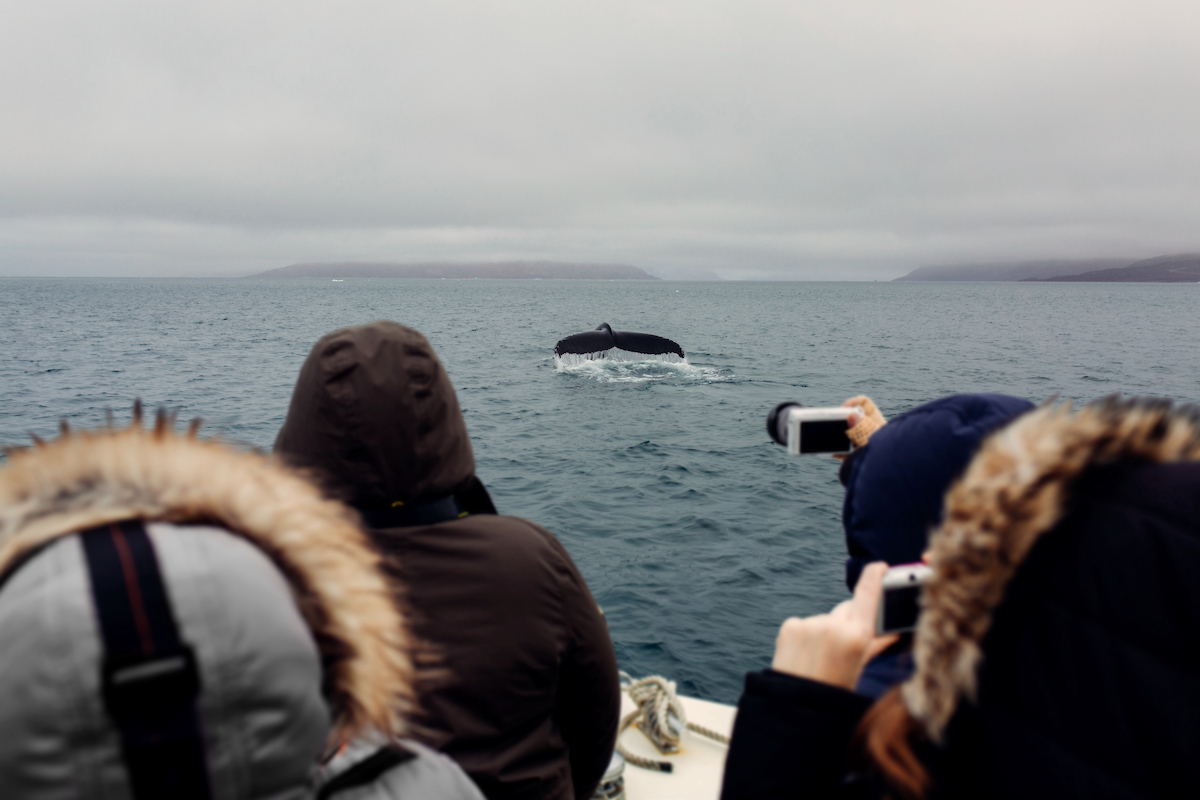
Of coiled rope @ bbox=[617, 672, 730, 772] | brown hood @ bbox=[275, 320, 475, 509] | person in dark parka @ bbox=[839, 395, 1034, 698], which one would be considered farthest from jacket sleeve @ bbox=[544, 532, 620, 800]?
coiled rope @ bbox=[617, 672, 730, 772]

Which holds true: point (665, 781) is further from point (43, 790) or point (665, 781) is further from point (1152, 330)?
point (1152, 330)

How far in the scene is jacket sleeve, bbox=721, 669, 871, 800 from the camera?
144 centimetres

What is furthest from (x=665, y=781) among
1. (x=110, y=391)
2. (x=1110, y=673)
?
(x=110, y=391)

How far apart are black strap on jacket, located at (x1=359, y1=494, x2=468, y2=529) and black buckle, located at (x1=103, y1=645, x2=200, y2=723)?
1.39 m

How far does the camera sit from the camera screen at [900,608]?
1582 mm

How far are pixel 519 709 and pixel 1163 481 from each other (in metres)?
1.98

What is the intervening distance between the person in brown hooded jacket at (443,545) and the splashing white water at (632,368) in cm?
3325

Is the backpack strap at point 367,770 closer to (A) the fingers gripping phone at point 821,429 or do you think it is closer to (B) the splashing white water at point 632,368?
(A) the fingers gripping phone at point 821,429

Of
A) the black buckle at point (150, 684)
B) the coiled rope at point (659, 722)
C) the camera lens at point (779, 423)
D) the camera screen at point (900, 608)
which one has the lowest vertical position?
the coiled rope at point (659, 722)

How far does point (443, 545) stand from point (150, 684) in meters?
1.45

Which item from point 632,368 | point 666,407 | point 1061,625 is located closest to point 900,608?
point 1061,625

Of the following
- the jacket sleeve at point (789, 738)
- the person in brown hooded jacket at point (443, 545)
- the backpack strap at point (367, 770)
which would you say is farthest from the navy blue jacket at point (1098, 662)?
the person in brown hooded jacket at point (443, 545)

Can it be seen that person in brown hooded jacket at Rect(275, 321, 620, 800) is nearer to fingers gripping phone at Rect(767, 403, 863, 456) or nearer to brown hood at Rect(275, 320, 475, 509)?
brown hood at Rect(275, 320, 475, 509)

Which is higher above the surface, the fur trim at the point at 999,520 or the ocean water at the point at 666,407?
the fur trim at the point at 999,520
